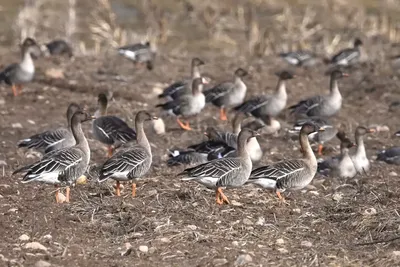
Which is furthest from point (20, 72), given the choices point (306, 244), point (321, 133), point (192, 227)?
point (306, 244)

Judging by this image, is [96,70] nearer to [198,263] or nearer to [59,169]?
[59,169]

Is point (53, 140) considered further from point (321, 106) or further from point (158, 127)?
point (321, 106)

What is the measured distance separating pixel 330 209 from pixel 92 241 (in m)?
3.03

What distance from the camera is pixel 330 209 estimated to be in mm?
10727

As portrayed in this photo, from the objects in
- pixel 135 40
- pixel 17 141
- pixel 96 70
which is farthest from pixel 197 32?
pixel 17 141

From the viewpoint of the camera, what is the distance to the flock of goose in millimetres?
10750

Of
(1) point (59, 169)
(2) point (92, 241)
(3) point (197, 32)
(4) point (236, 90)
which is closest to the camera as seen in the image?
(2) point (92, 241)

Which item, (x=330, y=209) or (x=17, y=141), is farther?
(x=17, y=141)

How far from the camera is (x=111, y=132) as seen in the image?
14.1 meters

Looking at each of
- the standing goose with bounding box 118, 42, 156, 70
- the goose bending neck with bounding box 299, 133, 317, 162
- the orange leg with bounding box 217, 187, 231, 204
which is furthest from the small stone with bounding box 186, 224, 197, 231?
the standing goose with bounding box 118, 42, 156, 70

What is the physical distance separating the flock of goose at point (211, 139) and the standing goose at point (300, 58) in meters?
0.02

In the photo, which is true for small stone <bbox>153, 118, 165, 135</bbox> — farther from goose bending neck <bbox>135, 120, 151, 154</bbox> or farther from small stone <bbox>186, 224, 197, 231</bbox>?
small stone <bbox>186, 224, 197, 231</bbox>

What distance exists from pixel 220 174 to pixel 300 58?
34.6ft

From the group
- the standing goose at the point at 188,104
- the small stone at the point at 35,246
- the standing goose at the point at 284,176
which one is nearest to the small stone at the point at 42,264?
the small stone at the point at 35,246
